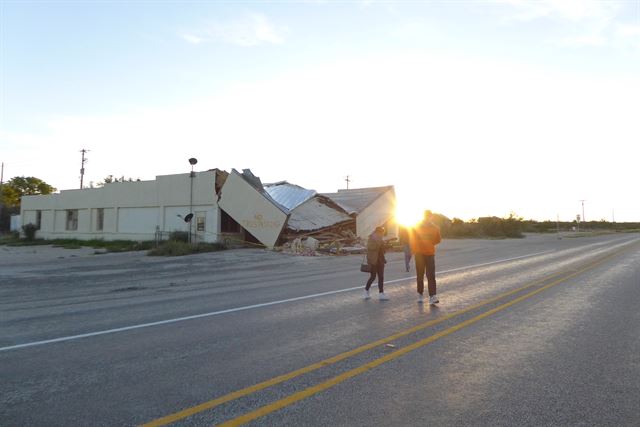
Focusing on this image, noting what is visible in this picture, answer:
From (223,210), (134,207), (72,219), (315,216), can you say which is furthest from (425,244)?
(72,219)

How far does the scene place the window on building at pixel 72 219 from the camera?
1560 inches

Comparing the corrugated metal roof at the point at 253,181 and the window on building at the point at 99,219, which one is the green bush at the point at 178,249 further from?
the window on building at the point at 99,219

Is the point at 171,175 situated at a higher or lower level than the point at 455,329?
higher

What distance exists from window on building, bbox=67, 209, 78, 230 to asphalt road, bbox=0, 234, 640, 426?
31.6m

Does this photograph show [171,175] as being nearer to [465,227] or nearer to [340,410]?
[340,410]

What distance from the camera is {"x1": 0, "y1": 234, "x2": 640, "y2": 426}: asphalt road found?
12.6ft

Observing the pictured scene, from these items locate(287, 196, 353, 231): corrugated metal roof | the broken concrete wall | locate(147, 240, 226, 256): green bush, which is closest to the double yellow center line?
→ locate(147, 240, 226, 256): green bush

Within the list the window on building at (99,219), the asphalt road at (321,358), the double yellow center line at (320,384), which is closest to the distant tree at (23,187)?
the window on building at (99,219)

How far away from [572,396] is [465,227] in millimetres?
66483

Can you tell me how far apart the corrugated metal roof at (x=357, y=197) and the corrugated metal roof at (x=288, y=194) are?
2.86 meters

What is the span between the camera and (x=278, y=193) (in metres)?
32.8

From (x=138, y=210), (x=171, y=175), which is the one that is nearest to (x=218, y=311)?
(x=171, y=175)

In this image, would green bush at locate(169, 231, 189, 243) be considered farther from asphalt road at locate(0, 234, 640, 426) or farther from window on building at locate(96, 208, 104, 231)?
asphalt road at locate(0, 234, 640, 426)

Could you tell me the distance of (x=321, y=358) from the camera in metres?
5.29
